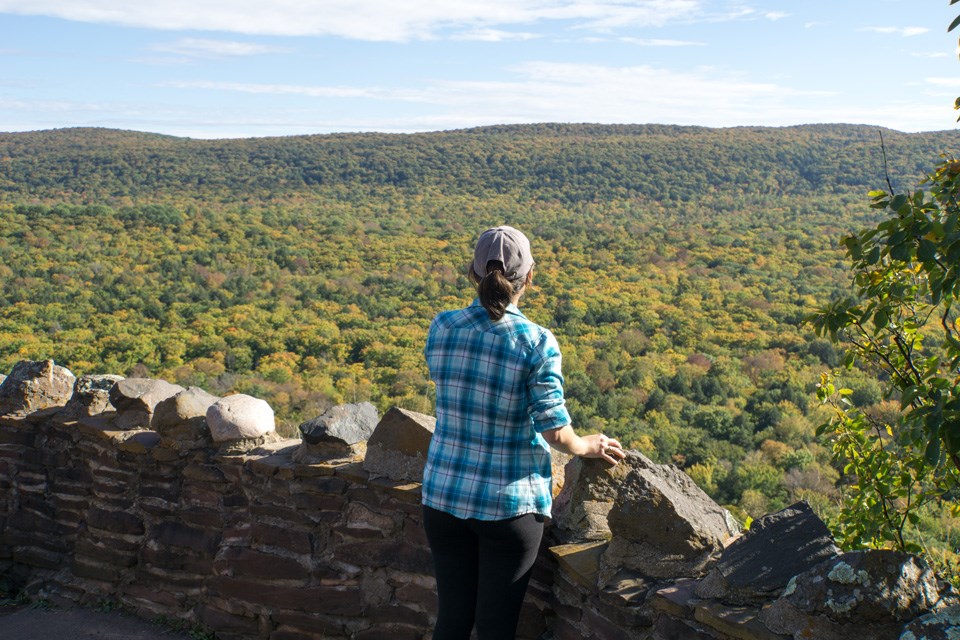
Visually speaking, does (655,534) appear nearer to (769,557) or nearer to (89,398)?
(769,557)

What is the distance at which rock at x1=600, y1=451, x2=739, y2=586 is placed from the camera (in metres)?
2.36

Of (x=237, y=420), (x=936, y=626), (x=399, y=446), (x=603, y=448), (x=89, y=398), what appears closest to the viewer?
(x=936, y=626)

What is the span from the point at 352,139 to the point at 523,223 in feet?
84.5

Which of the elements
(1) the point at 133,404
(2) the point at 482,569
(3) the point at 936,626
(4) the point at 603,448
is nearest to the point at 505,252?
(4) the point at 603,448

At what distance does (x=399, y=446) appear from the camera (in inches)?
118

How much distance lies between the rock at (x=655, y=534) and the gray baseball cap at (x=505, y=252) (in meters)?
0.73

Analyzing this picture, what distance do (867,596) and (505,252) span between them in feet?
3.58

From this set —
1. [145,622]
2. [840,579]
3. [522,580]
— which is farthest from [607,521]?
[145,622]

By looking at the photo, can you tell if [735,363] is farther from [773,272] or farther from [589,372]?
[773,272]

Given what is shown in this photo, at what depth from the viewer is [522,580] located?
2.19 meters

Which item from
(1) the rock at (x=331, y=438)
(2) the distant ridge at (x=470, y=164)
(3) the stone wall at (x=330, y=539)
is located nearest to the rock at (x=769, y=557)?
(3) the stone wall at (x=330, y=539)

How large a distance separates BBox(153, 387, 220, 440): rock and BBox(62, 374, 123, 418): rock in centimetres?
48

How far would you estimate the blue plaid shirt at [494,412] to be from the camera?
81.0 inches

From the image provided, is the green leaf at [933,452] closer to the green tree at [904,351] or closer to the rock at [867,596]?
the green tree at [904,351]
